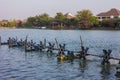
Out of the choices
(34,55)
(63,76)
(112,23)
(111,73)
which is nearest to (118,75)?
(111,73)

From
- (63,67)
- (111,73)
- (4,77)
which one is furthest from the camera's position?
(63,67)

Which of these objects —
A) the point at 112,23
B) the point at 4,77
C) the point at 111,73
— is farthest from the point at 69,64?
the point at 112,23

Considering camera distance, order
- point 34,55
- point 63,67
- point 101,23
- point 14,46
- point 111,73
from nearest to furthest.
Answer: point 111,73
point 63,67
point 34,55
point 14,46
point 101,23

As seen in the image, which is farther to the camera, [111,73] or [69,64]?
[69,64]

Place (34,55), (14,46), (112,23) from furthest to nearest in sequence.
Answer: (112,23) < (14,46) < (34,55)

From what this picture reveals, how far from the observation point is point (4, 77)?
3488 cm

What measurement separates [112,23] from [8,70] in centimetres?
15187

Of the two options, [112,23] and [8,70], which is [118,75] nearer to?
[8,70]

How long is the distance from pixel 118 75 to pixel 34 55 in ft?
80.4

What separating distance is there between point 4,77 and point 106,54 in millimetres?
14737

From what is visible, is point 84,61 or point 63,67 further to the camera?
point 84,61

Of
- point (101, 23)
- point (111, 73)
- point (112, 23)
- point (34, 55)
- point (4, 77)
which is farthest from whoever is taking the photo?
point (101, 23)

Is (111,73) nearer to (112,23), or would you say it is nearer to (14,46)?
(14,46)

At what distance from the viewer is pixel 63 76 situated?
35.9 m
